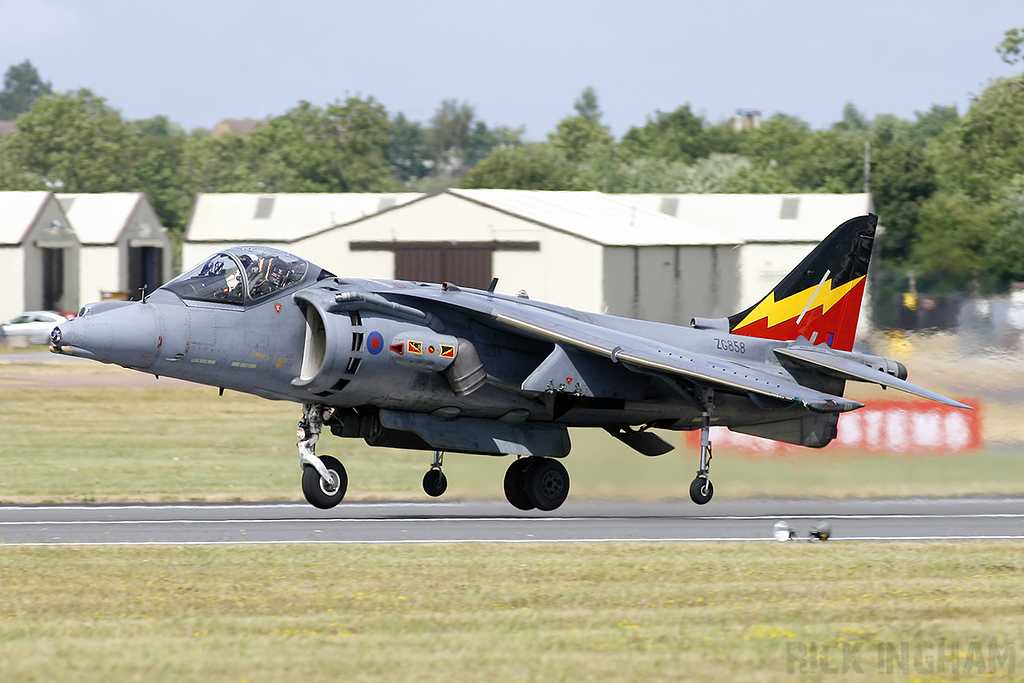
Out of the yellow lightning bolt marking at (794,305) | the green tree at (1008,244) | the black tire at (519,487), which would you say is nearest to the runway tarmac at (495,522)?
the black tire at (519,487)

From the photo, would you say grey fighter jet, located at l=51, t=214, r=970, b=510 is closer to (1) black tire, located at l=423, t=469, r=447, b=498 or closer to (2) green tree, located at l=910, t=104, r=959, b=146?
(1) black tire, located at l=423, t=469, r=447, b=498

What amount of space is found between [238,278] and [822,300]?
29.8 ft

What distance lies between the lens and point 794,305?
66.5ft

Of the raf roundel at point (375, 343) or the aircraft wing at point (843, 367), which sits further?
the aircraft wing at point (843, 367)

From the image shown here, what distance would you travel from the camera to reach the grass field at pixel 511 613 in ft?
31.1

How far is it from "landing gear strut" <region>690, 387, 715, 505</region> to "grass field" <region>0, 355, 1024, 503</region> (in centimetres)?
259

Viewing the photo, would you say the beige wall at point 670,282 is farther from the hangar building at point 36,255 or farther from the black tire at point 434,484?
the black tire at point 434,484

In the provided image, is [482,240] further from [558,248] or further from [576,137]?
[576,137]

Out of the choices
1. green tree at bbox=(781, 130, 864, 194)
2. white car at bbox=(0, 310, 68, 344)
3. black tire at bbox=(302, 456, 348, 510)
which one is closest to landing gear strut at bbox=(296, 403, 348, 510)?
black tire at bbox=(302, 456, 348, 510)

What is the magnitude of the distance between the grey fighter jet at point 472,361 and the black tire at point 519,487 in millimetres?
20

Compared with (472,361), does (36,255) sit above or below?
above

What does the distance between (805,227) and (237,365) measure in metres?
41.4

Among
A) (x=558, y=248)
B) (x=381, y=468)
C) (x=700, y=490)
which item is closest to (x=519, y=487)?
(x=700, y=490)

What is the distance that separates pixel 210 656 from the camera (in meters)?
9.74
